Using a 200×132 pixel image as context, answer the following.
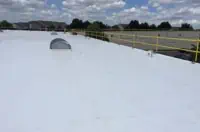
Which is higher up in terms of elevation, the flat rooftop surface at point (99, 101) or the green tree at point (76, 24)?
the green tree at point (76, 24)

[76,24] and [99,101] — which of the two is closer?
[99,101]

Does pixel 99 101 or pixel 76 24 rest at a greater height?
pixel 76 24

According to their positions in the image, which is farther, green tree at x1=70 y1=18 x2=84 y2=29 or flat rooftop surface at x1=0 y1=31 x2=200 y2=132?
green tree at x1=70 y1=18 x2=84 y2=29

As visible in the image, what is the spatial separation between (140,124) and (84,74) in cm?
333

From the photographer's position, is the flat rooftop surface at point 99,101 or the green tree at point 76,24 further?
the green tree at point 76,24

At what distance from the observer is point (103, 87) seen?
501 centimetres

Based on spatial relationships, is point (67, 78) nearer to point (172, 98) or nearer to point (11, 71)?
point (11, 71)

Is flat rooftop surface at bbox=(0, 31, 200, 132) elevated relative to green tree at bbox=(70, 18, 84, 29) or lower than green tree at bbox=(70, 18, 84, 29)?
lower

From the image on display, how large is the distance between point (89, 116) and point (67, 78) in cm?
249

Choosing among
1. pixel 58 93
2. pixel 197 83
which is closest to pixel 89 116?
pixel 58 93

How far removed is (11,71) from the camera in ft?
22.0

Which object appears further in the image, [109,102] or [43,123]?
[109,102]

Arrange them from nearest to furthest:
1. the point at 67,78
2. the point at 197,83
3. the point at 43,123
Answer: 1. the point at 43,123
2. the point at 197,83
3. the point at 67,78

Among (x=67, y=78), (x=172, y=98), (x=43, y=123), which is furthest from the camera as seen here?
(x=67, y=78)
